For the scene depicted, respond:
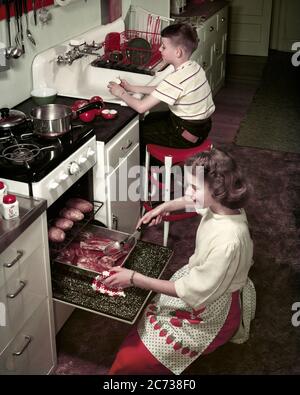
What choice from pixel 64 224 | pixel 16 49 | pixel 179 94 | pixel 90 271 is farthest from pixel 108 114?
pixel 90 271

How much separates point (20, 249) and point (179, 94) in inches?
51.1

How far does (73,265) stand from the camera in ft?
6.84

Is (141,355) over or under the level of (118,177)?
under

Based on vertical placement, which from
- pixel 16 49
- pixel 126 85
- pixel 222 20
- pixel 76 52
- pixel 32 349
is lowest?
pixel 32 349

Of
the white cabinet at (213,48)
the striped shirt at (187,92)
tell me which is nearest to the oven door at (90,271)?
the striped shirt at (187,92)

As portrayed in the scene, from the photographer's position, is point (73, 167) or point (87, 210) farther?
point (87, 210)

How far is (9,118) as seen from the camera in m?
2.27

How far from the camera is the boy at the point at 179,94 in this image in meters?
2.68

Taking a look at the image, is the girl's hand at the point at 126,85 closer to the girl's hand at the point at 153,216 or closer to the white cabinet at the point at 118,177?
the white cabinet at the point at 118,177

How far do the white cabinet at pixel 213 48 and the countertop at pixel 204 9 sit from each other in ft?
0.14

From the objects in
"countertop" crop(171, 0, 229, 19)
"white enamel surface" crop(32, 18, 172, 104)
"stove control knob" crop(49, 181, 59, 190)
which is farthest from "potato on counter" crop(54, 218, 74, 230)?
"countertop" crop(171, 0, 229, 19)

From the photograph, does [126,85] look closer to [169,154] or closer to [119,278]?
[169,154]

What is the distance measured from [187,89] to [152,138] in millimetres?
410

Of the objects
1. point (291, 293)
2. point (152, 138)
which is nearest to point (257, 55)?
point (152, 138)
